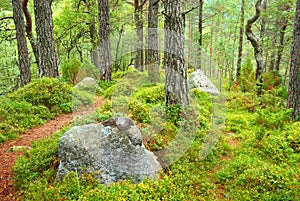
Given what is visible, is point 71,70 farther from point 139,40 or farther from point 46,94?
point 139,40

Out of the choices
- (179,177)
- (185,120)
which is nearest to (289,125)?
(185,120)

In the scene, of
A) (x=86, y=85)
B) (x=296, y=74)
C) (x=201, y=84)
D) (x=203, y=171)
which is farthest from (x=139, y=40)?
(x=203, y=171)

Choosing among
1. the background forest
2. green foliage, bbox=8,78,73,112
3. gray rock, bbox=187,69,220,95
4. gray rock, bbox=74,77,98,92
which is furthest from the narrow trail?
gray rock, bbox=187,69,220,95

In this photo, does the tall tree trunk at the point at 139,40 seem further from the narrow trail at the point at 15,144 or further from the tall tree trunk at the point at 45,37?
the narrow trail at the point at 15,144

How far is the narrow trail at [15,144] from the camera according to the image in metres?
4.15

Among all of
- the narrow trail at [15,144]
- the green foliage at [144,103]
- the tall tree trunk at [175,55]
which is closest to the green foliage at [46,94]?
the narrow trail at [15,144]

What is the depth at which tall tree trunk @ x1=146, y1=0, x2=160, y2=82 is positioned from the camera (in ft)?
37.1

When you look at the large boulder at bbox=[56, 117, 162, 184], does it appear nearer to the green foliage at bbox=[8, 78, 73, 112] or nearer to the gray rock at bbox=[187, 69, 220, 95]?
the green foliage at bbox=[8, 78, 73, 112]

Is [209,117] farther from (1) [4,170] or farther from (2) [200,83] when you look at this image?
(1) [4,170]

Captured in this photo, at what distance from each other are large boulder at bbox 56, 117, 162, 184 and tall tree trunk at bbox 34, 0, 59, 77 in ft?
17.9

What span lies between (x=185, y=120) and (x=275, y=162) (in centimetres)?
236

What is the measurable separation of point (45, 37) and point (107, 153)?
6.37 meters

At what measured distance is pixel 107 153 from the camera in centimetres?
436

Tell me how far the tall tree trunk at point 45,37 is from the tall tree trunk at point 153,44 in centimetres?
450
